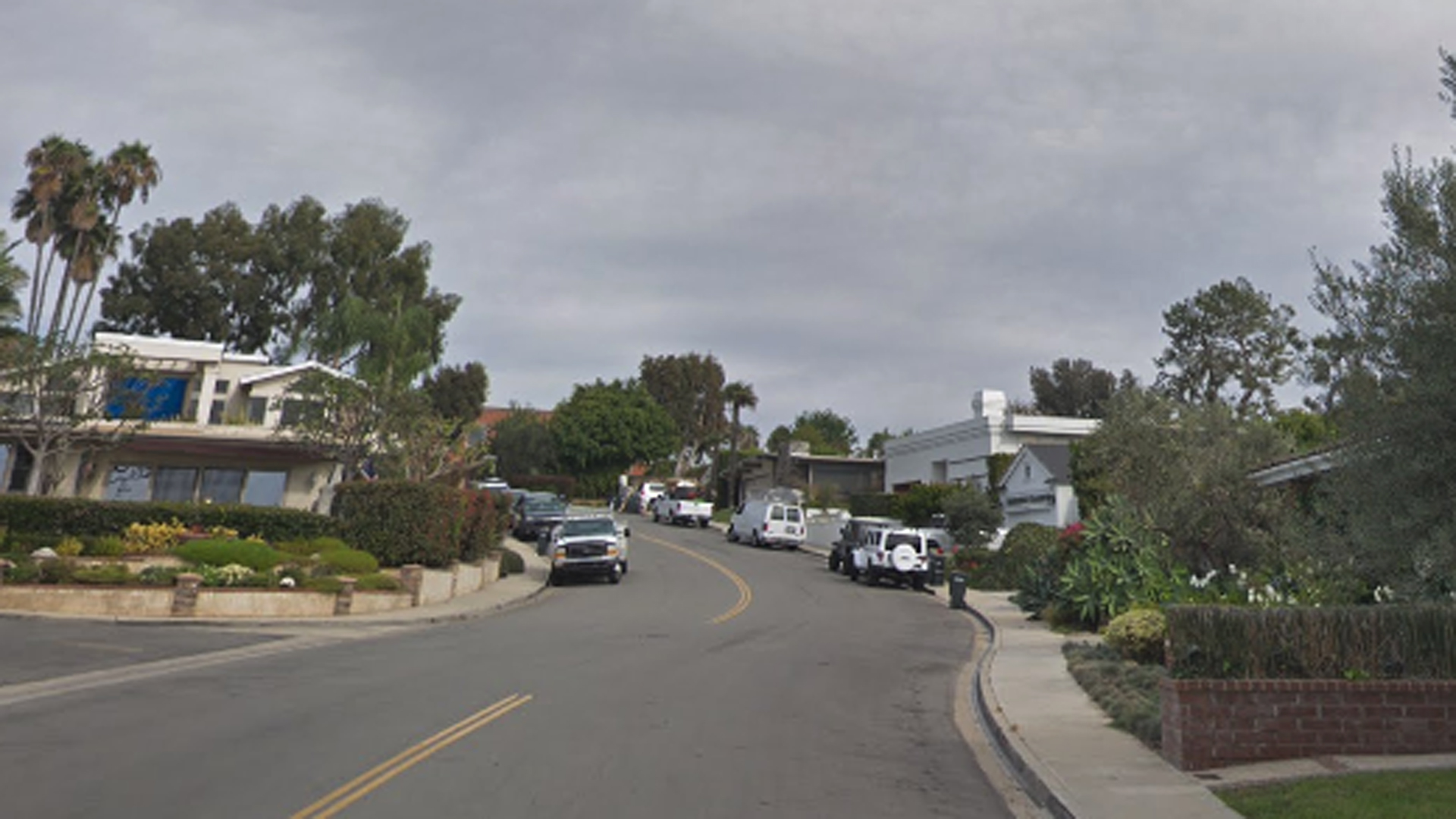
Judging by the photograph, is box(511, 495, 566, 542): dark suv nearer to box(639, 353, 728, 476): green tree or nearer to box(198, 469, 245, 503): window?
box(198, 469, 245, 503): window

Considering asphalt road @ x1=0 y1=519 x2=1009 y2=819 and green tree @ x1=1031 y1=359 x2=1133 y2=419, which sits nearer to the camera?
asphalt road @ x1=0 y1=519 x2=1009 y2=819

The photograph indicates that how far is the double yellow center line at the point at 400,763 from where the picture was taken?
7.25m

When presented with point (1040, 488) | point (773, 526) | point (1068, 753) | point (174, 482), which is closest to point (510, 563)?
point (174, 482)

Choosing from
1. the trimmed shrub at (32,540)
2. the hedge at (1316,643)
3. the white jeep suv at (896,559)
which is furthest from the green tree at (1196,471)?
the trimmed shrub at (32,540)

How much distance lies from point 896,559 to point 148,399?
27.0 meters

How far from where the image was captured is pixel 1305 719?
9570 mm

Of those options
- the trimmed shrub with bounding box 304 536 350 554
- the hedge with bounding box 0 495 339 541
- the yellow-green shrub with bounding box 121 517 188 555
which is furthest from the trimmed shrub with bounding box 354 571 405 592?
the yellow-green shrub with bounding box 121 517 188 555

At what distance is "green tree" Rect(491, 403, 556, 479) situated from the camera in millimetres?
76688

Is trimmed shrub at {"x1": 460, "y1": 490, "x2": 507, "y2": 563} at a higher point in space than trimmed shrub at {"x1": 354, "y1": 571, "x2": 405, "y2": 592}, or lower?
higher

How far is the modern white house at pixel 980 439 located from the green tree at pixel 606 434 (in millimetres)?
23248

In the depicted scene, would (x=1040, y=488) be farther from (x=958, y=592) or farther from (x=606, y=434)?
(x=606, y=434)

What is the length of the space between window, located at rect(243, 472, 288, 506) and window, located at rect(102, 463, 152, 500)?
3.17 meters

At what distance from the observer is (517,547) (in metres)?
41.5

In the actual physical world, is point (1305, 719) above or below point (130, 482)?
below
